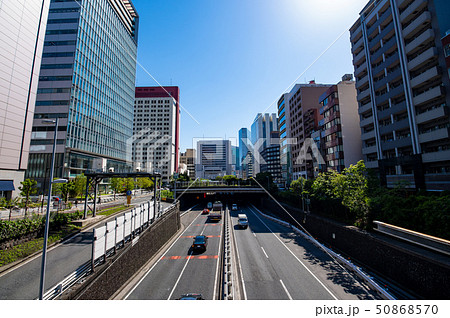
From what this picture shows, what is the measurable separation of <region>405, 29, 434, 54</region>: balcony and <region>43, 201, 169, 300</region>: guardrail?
47748 millimetres

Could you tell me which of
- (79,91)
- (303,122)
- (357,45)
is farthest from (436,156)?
(79,91)

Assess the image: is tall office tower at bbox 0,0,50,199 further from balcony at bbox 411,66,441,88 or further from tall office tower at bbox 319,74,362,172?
balcony at bbox 411,66,441,88

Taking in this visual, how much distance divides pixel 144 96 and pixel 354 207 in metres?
152

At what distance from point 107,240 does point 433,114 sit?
44.3 metres

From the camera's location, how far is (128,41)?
88.3 m

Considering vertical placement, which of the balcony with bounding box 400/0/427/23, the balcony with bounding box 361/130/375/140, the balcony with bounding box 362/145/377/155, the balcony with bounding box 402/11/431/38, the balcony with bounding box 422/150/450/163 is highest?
the balcony with bounding box 400/0/427/23

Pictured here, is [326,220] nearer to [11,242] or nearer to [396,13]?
[11,242]

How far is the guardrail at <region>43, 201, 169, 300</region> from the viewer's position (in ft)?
32.8

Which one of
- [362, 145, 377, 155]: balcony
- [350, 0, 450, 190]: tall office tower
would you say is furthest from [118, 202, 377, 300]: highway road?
[362, 145, 377, 155]: balcony

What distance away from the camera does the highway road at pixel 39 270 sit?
451 inches

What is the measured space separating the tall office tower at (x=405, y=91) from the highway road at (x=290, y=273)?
Answer: 23.1m

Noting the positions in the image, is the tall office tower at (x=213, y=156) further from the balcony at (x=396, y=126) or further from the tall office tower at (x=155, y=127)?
the balcony at (x=396, y=126)

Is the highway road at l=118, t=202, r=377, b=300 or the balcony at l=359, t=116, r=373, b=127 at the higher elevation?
the balcony at l=359, t=116, r=373, b=127
